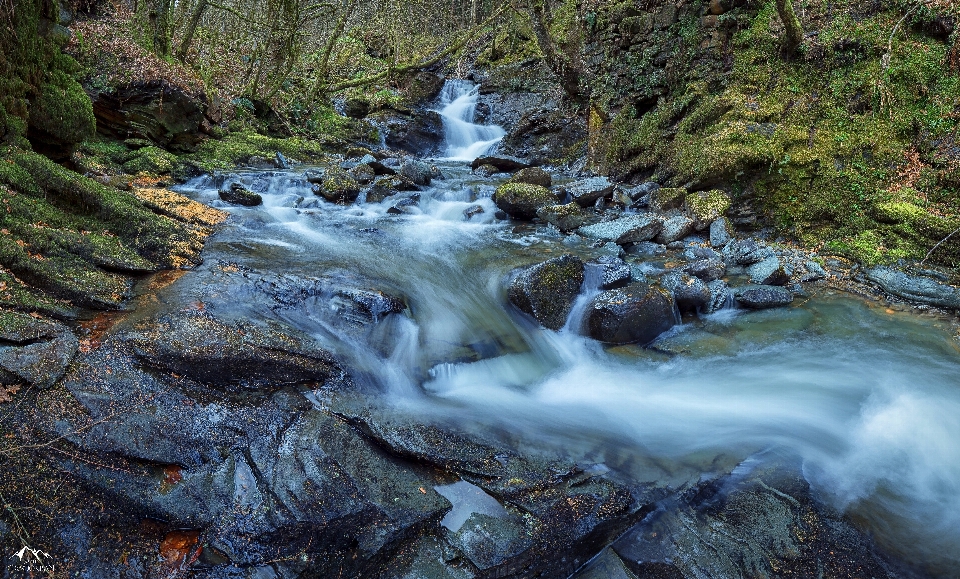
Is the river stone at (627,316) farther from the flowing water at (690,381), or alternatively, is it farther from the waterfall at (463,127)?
the waterfall at (463,127)

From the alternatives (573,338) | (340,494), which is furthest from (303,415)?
(573,338)

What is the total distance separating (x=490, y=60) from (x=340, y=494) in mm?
25653

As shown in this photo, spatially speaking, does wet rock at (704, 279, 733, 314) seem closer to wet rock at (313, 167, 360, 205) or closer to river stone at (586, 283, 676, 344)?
river stone at (586, 283, 676, 344)

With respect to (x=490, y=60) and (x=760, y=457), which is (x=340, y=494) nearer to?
(x=760, y=457)

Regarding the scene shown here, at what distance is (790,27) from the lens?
369 inches

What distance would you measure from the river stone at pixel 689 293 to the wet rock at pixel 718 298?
9 centimetres

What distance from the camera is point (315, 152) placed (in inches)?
620

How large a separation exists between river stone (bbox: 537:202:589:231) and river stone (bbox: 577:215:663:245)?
31cm

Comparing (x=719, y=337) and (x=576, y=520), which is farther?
(x=719, y=337)

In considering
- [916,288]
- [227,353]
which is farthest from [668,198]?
[227,353]

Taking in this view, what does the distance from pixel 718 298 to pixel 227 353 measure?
596 centimetres

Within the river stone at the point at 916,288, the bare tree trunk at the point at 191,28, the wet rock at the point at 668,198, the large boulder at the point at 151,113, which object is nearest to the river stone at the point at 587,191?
the wet rock at the point at 668,198

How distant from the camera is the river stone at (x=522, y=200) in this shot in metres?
10.1

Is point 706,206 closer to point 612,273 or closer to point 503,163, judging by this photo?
point 612,273
